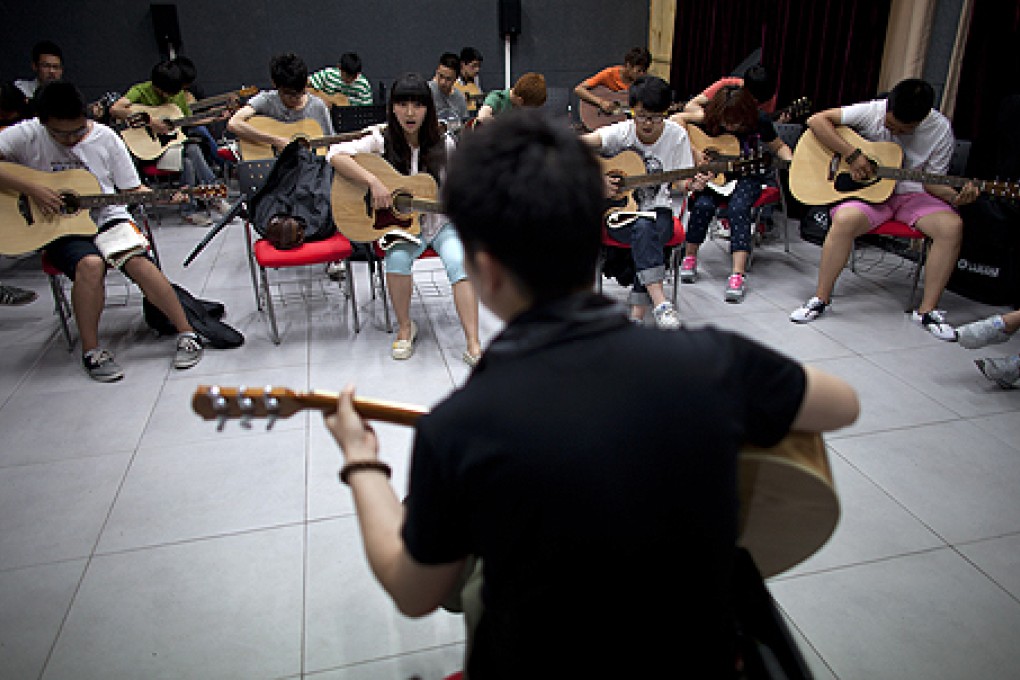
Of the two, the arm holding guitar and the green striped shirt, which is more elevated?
the green striped shirt

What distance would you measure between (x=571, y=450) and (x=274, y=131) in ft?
13.9

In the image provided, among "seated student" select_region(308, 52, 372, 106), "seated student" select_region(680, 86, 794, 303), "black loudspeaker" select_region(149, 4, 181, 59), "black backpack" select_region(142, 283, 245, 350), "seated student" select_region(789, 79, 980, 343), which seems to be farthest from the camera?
"black loudspeaker" select_region(149, 4, 181, 59)

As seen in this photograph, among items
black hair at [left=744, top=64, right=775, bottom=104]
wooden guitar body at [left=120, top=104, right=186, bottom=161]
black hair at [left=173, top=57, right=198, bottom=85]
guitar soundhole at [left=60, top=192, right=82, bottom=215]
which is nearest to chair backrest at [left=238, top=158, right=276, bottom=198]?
guitar soundhole at [left=60, top=192, right=82, bottom=215]

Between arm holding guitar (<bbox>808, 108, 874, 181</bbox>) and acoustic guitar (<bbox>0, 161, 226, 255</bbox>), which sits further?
arm holding guitar (<bbox>808, 108, 874, 181</bbox>)

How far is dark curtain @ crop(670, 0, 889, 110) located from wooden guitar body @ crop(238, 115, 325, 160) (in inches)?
148

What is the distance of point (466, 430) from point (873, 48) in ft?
16.7

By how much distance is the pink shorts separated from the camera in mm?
3244

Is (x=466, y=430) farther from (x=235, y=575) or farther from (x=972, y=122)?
(x=972, y=122)

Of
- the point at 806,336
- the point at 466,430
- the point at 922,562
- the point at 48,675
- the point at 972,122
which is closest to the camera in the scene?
the point at 466,430

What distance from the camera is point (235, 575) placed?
6.03 feet

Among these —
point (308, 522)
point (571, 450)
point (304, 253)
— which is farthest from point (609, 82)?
point (571, 450)

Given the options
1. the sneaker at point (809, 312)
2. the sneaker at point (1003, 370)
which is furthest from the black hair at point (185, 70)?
the sneaker at point (1003, 370)

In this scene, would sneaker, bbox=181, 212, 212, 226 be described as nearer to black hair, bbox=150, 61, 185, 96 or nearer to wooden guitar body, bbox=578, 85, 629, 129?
black hair, bbox=150, 61, 185, 96

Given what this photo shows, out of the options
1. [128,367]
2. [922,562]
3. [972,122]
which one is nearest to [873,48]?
[972,122]
